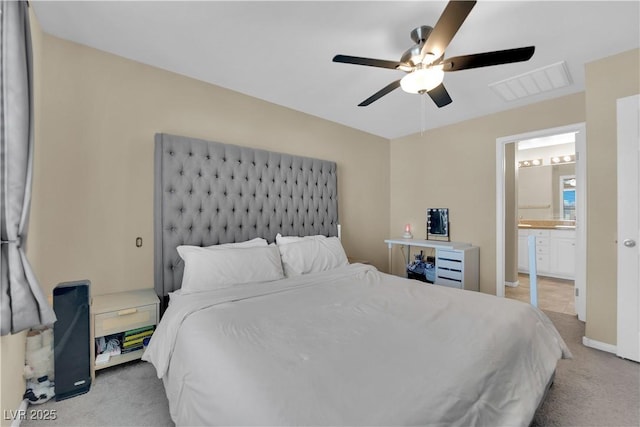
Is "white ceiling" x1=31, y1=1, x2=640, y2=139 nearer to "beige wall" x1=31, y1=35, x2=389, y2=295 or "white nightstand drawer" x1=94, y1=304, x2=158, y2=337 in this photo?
"beige wall" x1=31, y1=35, x2=389, y2=295

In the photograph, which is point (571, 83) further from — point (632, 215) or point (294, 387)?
point (294, 387)

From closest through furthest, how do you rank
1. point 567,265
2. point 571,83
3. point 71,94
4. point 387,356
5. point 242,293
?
point 387,356, point 242,293, point 71,94, point 571,83, point 567,265

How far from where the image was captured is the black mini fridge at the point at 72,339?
5.67ft

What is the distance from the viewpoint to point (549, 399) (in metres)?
1.77

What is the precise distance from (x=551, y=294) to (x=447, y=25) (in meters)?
4.39

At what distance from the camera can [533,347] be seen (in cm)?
144

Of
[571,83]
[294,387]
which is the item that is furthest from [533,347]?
[571,83]

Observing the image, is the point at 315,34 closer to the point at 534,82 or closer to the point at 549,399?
the point at 534,82

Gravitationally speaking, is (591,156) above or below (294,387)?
above

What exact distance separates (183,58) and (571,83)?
3671mm

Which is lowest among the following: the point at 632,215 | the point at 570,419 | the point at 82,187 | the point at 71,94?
the point at 570,419

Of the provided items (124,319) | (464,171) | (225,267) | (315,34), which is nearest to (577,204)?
(464,171)

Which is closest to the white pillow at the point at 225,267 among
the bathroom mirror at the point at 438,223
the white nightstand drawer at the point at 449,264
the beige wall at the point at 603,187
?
the white nightstand drawer at the point at 449,264

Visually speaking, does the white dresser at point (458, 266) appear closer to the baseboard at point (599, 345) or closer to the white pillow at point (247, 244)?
the baseboard at point (599, 345)
